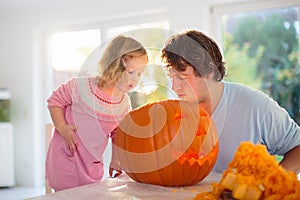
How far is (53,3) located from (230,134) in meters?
3.31

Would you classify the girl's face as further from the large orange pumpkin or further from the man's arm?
the man's arm

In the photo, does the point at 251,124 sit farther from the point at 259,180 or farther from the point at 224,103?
the point at 259,180

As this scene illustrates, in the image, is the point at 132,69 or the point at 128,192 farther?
the point at 132,69

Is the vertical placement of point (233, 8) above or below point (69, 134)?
above

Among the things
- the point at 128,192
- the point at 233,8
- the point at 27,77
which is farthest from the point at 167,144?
the point at 27,77

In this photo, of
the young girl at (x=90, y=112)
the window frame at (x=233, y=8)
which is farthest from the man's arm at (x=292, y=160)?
the window frame at (x=233, y=8)

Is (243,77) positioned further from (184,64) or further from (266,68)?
(184,64)

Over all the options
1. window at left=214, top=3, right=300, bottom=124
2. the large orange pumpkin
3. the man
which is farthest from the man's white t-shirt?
window at left=214, top=3, right=300, bottom=124

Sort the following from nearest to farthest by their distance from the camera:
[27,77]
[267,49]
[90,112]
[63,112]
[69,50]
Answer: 1. [90,112]
2. [63,112]
3. [267,49]
4. [69,50]
5. [27,77]

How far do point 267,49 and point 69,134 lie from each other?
2324mm

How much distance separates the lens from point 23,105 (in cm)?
447

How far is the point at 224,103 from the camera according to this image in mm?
1172

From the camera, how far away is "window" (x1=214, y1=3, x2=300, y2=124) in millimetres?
3135

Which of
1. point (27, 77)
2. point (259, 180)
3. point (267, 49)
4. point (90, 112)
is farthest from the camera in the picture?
point (27, 77)
